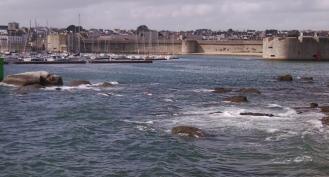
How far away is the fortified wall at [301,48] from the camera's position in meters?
128

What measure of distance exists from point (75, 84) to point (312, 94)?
851 inches

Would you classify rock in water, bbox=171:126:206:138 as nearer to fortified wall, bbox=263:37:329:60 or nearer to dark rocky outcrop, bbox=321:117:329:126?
dark rocky outcrop, bbox=321:117:329:126

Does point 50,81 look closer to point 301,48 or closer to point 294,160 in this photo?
point 294,160

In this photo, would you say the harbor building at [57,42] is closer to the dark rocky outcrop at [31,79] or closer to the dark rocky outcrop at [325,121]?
the dark rocky outcrop at [31,79]

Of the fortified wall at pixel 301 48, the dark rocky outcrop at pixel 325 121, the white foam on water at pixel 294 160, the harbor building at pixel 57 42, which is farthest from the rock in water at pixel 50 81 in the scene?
the harbor building at pixel 57 42

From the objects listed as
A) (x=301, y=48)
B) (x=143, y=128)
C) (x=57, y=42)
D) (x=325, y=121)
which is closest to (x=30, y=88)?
(x=143, y=128)

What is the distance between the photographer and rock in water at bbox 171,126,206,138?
83.7ft

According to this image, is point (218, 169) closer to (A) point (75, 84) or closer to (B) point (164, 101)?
(B) point (164, 101)

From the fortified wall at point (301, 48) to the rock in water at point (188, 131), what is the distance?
10527 cm

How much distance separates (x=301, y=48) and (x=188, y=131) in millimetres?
107454

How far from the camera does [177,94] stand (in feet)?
157

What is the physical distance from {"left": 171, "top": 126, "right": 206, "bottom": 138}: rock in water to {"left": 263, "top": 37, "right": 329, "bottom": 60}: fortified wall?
345ft

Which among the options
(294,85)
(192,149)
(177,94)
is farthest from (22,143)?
(294,85)

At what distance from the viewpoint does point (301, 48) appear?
423 ft
